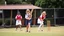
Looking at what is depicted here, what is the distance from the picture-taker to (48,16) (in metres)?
41.3

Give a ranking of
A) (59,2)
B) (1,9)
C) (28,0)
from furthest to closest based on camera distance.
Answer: (28,0)
(59,2)
(1,9)

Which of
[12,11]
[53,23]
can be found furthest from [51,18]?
[12,11]

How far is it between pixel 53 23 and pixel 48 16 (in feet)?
5.06

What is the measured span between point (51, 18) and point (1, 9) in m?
7.93

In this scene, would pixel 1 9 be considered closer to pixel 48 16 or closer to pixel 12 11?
pixel 12 11

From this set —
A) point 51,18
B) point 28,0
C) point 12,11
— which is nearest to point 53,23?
point 51,18

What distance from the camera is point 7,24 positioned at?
131 ft

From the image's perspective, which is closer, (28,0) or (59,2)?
(59,2)

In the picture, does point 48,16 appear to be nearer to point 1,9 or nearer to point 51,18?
point 51,18

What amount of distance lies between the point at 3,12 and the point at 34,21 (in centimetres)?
517

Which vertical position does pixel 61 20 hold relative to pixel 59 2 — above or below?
below

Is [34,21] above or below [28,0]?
below

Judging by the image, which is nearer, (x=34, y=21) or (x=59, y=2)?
(x=34, y=21)

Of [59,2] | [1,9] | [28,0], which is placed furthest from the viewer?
[28,0]
